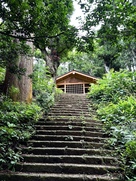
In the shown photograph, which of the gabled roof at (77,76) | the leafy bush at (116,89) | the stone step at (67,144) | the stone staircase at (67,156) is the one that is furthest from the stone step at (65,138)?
the gabled roof at (77,76)

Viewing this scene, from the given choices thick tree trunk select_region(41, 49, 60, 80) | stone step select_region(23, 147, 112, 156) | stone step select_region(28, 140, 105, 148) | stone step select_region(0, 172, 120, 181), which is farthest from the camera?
thick tree trunk select_region(41, 49, 60, 80)

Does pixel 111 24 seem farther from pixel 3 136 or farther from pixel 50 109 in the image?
pixel 50 109

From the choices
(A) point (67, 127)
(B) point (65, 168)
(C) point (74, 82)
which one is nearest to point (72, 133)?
(A) point (67, 127)

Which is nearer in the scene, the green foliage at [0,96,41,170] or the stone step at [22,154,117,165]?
the green foliage at [0,96,41,170]

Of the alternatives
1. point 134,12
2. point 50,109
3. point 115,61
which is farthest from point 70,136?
point 115,61

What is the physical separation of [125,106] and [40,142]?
3.02m

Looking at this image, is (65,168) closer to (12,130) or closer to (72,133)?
(12,130)

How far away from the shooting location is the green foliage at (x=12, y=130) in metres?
2.88

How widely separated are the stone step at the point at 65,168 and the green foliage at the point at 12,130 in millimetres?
243

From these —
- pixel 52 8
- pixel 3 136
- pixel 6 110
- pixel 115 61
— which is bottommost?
pixel 3 136

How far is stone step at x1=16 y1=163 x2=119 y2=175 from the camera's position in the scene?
2.85 metres

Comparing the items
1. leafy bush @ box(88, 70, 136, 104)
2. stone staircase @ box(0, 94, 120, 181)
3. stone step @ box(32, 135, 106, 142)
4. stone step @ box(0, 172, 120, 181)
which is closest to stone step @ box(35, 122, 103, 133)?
stone staircase @ box(0, 94, 120, 181)

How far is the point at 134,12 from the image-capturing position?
3.21 meters

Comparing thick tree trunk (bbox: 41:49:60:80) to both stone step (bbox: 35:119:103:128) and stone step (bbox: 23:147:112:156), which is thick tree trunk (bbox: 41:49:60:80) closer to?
stone step (bbox: 35:119:103:128)
